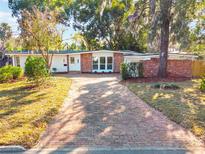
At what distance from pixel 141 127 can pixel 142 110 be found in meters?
1.91

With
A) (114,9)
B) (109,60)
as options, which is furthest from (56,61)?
(114,9)

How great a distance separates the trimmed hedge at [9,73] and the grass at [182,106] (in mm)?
10766

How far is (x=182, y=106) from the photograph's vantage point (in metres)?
8.59

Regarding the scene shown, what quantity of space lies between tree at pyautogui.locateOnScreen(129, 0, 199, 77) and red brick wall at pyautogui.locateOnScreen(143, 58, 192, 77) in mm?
1659

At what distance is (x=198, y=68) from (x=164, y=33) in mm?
5309

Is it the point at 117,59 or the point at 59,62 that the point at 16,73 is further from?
the point at 117,59

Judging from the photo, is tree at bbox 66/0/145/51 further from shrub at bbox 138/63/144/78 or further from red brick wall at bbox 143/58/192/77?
shrub at bbox 138/63/144/78

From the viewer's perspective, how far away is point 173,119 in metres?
7.12

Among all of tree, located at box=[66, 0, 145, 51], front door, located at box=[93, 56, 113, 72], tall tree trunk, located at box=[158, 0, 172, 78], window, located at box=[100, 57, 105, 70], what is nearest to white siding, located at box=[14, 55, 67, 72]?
front door, located at box=[93, 56, 113, 72]

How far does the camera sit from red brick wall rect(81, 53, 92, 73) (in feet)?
88.1

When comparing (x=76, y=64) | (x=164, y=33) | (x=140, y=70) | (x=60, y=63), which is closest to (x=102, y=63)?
(x=76, y=64)

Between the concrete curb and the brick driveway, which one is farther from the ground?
the brick driveway

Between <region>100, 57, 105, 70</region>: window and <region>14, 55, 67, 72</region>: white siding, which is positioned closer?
<region>100, 57, 105, 70</region>: window

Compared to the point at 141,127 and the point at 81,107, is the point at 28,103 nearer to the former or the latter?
the point at 81,107
